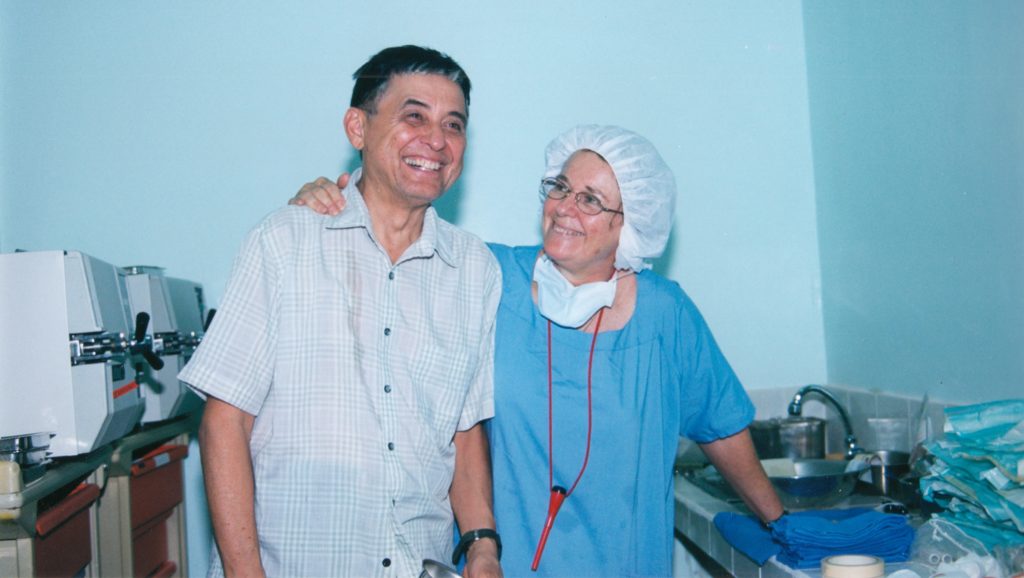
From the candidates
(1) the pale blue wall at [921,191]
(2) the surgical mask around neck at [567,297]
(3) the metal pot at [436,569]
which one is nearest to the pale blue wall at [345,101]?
(1) the pale blue wall at [921,191]

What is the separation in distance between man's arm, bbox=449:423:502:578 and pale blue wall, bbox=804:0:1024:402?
44.9 inches

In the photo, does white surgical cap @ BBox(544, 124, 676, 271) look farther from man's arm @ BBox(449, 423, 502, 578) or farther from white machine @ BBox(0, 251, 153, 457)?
white machine @ BBox(0, 251, 153, 457)

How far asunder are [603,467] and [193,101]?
5.55 feet

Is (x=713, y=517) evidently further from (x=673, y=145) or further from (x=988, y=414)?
(x=673, y=145)

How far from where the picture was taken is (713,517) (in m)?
1.92

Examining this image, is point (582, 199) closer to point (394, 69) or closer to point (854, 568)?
point (394, 69)

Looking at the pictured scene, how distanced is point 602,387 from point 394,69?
76 cm

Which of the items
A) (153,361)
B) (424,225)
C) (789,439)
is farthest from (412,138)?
(789,439)

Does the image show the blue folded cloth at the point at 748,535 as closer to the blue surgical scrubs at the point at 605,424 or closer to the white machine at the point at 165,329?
the blue surgical scrubs at the point at 605,424

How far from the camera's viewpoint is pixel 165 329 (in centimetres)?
225

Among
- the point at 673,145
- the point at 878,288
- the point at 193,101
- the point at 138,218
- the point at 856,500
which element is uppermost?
the point at 193,101

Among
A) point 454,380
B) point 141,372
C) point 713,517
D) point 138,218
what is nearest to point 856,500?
point 713,517

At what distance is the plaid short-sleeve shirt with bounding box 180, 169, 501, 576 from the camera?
1331 millimetres

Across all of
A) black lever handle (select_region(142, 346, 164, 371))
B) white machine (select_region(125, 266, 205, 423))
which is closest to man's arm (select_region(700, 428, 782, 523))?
black lever handle (select_region(142, 346, 164, 371))
